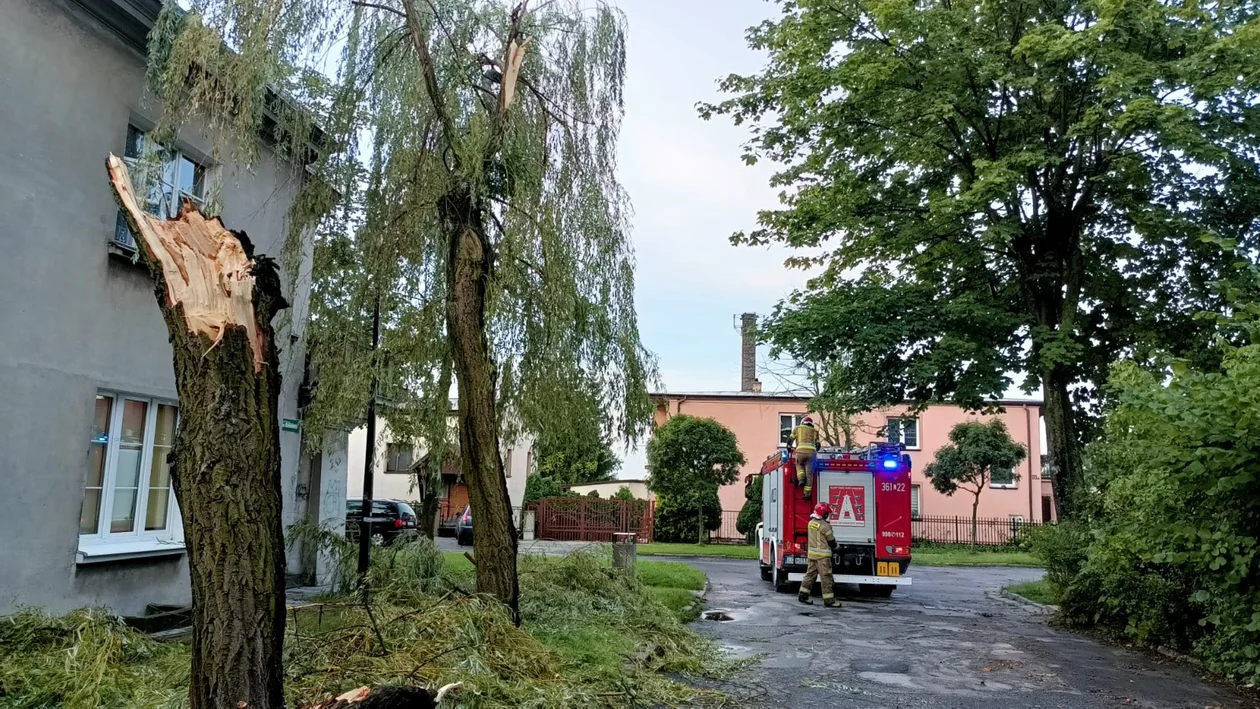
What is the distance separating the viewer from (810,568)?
14.5 metres

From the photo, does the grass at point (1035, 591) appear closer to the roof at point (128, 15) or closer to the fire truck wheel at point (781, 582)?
the fire truck wheel at point (781, 582)

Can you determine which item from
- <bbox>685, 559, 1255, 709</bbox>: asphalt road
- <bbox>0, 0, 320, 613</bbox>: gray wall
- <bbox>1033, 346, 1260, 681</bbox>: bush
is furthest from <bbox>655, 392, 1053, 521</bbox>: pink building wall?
<bbox>0, 0, 320, 613</bbox>: gray wall

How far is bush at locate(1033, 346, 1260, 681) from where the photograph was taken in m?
6.91

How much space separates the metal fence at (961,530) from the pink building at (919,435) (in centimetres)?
116

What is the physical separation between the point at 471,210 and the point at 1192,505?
23.5ft

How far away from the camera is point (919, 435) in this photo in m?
36.2

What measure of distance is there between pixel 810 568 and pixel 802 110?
26.7 ft

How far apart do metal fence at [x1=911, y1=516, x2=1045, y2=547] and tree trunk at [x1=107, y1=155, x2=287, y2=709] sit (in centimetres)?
3218

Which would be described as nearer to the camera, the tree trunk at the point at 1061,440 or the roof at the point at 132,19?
the roof at the point at 132,19

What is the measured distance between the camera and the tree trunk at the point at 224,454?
3.81 metres

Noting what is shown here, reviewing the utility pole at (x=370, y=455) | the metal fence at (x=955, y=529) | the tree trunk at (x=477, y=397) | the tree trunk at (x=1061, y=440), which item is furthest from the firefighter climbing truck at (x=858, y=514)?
the metal fence at (x=955, y=529)

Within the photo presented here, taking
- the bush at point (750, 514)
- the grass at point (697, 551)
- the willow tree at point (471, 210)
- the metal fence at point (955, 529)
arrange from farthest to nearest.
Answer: the metal fence at point (955, 529), the bush at point (750, 514), the grass at point (697, 551), the willow tree at point (471, 210)

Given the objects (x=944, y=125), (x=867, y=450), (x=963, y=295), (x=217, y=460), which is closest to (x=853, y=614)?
(x=867, y=450)

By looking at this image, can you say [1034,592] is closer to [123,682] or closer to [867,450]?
[867,450]
